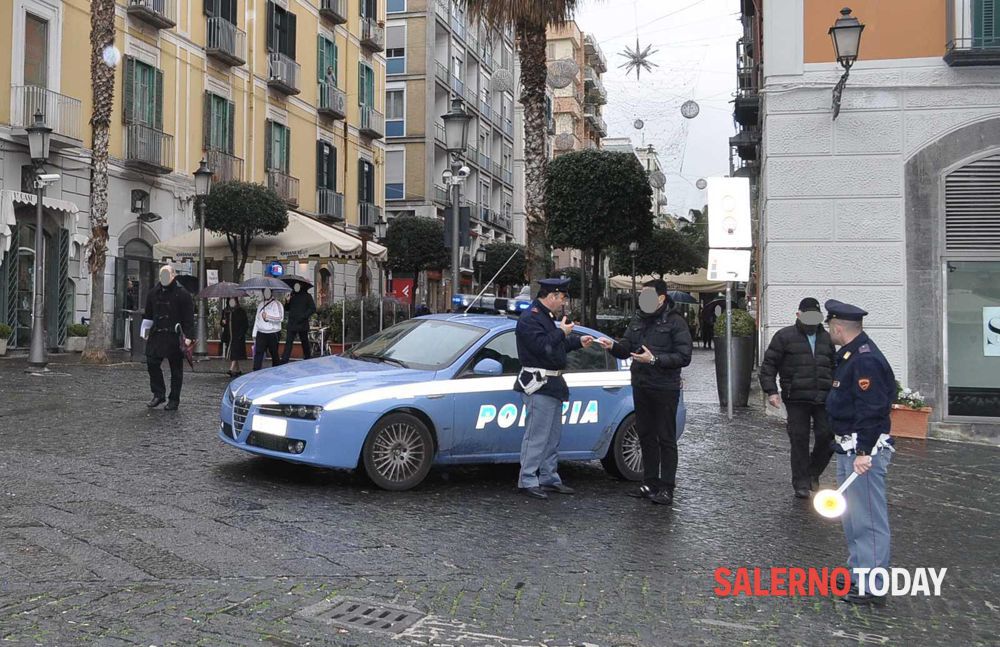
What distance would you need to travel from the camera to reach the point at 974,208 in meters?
13.4

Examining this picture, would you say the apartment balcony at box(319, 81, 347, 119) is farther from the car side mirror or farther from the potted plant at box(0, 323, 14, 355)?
the car side mirror

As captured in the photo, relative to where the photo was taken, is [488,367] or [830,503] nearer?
[830,503]

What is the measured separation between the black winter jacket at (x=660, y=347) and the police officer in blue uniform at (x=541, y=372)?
0.36 m

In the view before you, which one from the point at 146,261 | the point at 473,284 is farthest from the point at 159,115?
the point at 473,284

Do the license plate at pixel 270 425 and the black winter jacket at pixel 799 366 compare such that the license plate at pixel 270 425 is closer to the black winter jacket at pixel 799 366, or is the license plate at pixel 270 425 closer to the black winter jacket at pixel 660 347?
the black winter jacket at pixel 660 347

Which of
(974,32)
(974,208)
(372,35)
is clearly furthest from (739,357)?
(372,35)

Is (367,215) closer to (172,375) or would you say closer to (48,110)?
(48,110)

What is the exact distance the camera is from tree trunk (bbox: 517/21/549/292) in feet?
62.1

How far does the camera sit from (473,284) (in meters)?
54.8

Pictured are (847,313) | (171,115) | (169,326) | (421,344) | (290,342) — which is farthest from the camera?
(171,115)

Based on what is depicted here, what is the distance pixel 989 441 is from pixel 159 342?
10.7m

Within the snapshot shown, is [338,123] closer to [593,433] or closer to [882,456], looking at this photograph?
[593,433]

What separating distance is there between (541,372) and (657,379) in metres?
0.89

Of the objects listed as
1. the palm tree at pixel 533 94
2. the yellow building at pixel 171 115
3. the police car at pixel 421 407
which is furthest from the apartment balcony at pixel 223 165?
the police car at pixel 421 407
